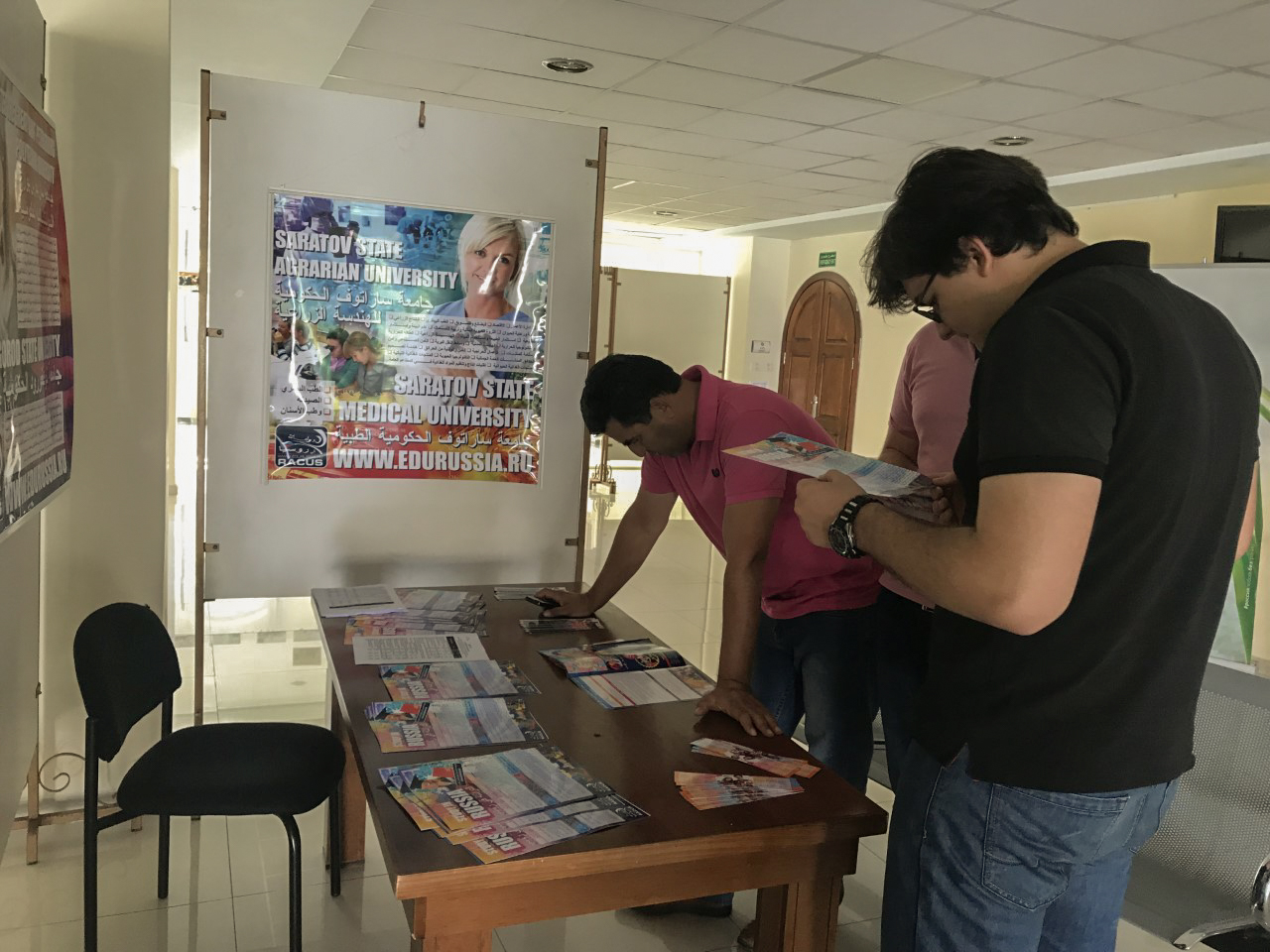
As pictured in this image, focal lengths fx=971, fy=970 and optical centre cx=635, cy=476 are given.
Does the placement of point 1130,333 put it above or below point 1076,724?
above

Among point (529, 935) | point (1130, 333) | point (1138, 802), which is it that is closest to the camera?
point (1130, 333)

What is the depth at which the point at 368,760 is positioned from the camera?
60.2 inches

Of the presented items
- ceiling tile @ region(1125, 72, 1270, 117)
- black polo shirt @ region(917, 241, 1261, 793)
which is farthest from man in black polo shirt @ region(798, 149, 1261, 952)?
ceiling tile @ region(1125, 72, 1270, 117)

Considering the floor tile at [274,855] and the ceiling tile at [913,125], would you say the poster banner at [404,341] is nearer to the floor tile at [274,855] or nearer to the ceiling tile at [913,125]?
the floor tile at [274,855]

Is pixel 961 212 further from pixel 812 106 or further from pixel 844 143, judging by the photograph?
pixel 844 143

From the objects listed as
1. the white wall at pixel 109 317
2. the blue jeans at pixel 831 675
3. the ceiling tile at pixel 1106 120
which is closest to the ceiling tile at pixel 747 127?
the ceiling tile at pixel 1106 120

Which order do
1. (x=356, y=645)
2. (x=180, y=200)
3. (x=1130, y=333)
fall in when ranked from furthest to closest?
1. (x=180, y=200)
2. (x=356, y=645)
3. (x=1130, y=333)

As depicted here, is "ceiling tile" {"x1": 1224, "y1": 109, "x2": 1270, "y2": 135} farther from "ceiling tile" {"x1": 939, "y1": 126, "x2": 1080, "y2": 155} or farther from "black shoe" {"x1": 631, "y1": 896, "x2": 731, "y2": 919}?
"black shoe" {"x1": 631, "y1": 896, "x2": 731, "y2": 919}

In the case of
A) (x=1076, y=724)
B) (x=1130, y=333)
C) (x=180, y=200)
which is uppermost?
(x=180, y=200)

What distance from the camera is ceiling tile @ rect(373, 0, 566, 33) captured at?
3.82 metres

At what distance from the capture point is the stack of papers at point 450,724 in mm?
1611

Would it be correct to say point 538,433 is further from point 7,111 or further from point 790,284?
point 790,284

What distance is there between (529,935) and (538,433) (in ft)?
4.60

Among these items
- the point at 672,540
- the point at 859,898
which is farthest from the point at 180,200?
the point at 859,898
